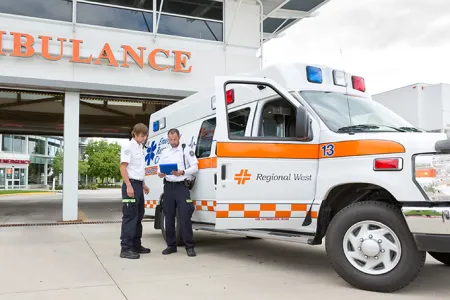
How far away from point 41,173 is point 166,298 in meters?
52.8

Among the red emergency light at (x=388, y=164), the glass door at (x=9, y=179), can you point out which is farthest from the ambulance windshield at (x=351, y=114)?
the glass door at (x=9, y=179)

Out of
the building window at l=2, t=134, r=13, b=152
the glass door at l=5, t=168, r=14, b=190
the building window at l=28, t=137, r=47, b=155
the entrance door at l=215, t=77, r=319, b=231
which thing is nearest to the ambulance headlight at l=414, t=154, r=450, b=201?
the entrance door at l=215, t=77, r=319, b=231

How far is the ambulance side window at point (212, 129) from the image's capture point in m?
5.43

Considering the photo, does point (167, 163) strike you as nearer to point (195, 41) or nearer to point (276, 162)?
point (276, 162)

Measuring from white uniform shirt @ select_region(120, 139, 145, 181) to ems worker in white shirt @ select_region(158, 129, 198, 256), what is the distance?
1.00 ft

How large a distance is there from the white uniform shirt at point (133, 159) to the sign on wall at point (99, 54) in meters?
5.16

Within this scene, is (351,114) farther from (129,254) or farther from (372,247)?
(129,254)

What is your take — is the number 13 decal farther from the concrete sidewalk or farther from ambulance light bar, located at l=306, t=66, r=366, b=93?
the concrete sidewalk

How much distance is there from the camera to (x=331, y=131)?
4.70 metres

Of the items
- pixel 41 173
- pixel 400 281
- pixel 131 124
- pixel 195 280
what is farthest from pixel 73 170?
pixel 41 173

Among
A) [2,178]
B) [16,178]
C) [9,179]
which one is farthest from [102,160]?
[2,178]

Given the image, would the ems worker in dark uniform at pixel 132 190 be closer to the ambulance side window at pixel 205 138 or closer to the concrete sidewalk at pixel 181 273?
the concrete sidewalk at pixel 181 273

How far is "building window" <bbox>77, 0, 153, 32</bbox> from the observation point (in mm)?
11031

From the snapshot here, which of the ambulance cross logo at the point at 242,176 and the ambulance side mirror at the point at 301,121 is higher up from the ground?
the ambulance side mirror at the point at 301,121
